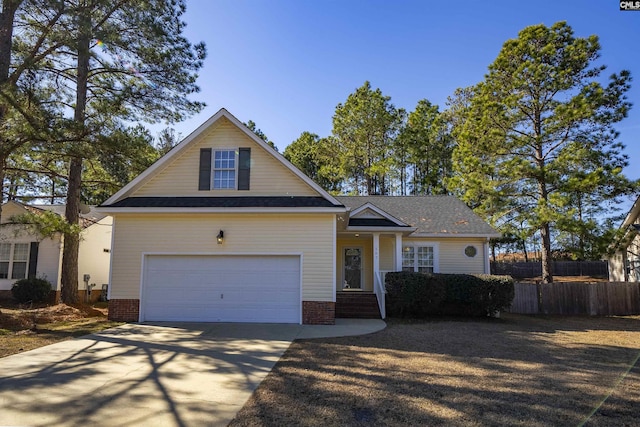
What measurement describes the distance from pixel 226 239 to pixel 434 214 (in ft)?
34.0

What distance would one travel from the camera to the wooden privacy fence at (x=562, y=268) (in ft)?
114

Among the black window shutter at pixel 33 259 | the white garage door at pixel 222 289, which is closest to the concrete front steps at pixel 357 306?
the white garage door at pixel 222 289

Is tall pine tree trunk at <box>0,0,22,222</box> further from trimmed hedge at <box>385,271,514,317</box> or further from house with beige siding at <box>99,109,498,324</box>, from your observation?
trimmed hedge at <box>385,271,514,317</box>

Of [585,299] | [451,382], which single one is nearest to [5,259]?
[451,382]

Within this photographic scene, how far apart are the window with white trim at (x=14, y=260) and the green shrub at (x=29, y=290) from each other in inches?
52.8

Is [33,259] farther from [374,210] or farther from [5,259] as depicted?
[374,210]

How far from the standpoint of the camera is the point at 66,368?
676 centimetres

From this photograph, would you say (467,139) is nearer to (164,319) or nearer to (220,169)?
(220,169)

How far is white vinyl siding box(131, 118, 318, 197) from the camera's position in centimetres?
1269

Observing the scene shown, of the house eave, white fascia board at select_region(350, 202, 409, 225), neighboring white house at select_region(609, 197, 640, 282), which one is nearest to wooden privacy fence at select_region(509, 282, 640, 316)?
neighboring white house at select_region(609, 197, 640, 282)

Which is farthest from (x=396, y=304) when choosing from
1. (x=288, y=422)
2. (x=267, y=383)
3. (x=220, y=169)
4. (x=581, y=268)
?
(x=581, y=268)

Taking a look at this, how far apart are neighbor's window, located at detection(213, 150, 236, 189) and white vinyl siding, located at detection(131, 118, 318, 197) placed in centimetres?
20

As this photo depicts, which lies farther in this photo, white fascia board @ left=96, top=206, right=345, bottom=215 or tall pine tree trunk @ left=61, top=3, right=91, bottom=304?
tall pine tree trunk @ left=61, top=3, right=91, bottom=304

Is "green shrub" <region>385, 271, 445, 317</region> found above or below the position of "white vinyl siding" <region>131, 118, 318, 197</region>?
below
